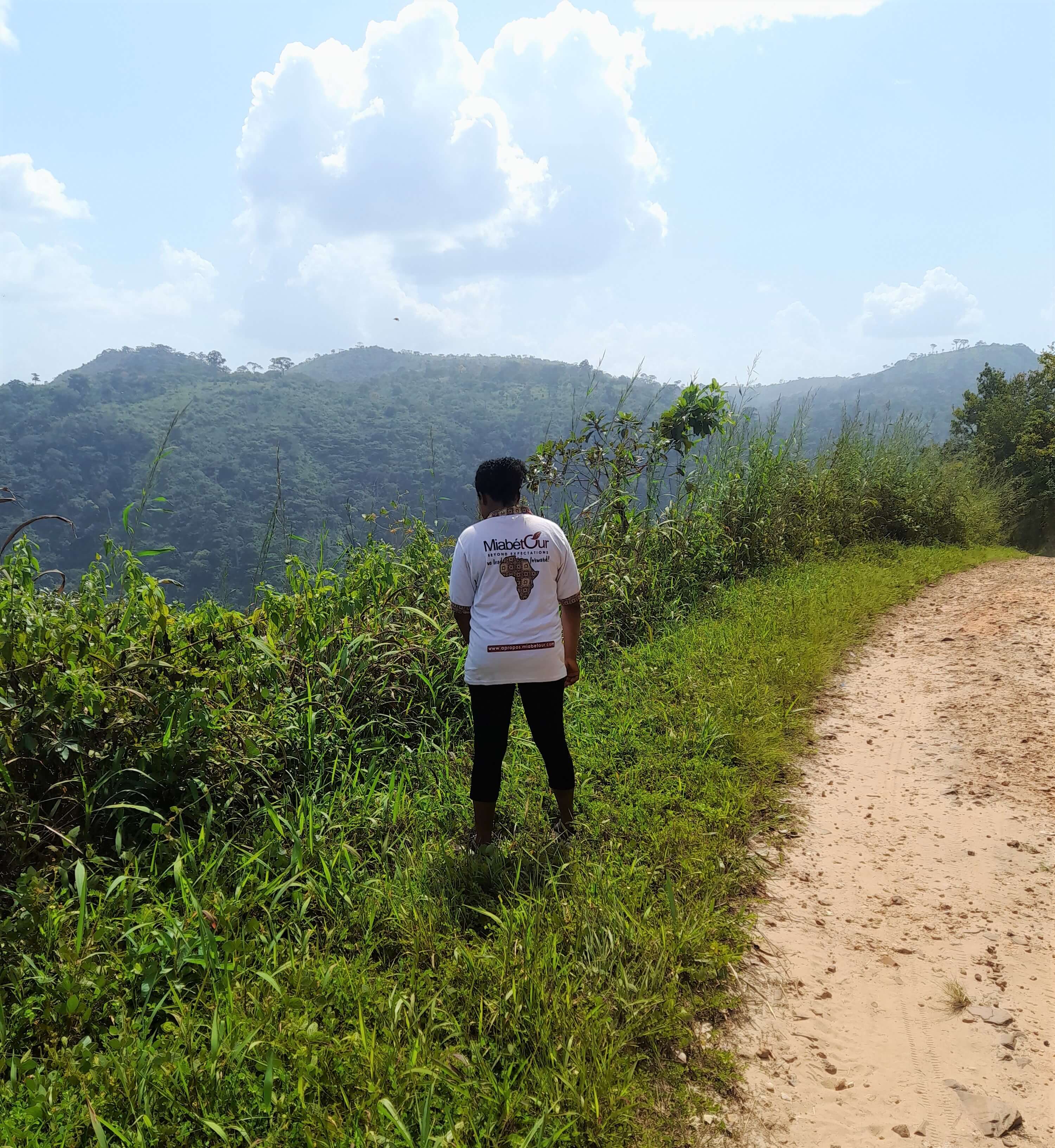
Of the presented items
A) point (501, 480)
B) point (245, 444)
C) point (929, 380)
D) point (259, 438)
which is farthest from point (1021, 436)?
point (929, 380)

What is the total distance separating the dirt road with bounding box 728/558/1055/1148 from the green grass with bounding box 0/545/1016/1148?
19cm

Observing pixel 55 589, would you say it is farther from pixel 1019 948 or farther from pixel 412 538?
pixel 1019 948

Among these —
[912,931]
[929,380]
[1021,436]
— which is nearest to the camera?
[912,931]

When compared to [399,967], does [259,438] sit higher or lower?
higher

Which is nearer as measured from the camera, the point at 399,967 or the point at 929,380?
the point at 399,967

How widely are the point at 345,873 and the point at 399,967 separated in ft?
1.80

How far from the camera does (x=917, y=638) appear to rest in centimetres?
673

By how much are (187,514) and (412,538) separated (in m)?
26.8

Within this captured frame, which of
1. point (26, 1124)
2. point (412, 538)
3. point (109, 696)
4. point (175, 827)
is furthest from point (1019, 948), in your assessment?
point (412, 538)

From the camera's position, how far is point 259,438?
62125 mm

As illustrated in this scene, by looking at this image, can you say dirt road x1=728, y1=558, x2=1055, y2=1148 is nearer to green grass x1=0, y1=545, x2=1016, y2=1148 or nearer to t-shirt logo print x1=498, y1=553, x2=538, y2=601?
green grass x1=0, y1=545, x2=1016, y2=1148

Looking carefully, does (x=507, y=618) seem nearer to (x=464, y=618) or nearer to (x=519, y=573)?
(x=519, y=573)

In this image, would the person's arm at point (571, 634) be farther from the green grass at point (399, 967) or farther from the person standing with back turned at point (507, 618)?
the green grass at point (399, 967)

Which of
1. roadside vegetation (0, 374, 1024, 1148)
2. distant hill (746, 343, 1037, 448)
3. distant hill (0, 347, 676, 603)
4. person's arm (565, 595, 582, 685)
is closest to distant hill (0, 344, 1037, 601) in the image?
distant hill (0, 347, 676, 603)
